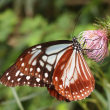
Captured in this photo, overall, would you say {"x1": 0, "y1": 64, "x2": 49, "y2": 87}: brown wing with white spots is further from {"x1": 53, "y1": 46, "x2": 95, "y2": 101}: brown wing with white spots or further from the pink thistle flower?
the pink thistle flower

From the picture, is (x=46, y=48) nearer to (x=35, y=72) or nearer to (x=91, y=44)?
(x=35, y=72)

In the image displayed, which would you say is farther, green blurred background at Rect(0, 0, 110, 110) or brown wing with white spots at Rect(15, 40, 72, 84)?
green blurred background at Rect(0, 0, 110, 110)

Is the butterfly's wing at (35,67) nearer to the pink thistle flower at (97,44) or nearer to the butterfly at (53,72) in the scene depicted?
the butterfly at (53,72)

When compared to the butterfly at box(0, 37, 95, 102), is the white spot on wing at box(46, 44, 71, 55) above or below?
above

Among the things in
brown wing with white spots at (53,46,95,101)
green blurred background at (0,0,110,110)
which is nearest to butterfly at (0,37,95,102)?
brown wing with white spots at (53,46,95,101)

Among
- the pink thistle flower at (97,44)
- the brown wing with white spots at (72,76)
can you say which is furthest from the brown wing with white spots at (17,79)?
the pink thistle flower at (97,44)

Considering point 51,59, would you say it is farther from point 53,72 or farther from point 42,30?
point 42,30

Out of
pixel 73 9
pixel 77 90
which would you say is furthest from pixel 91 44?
pixel 73 9
